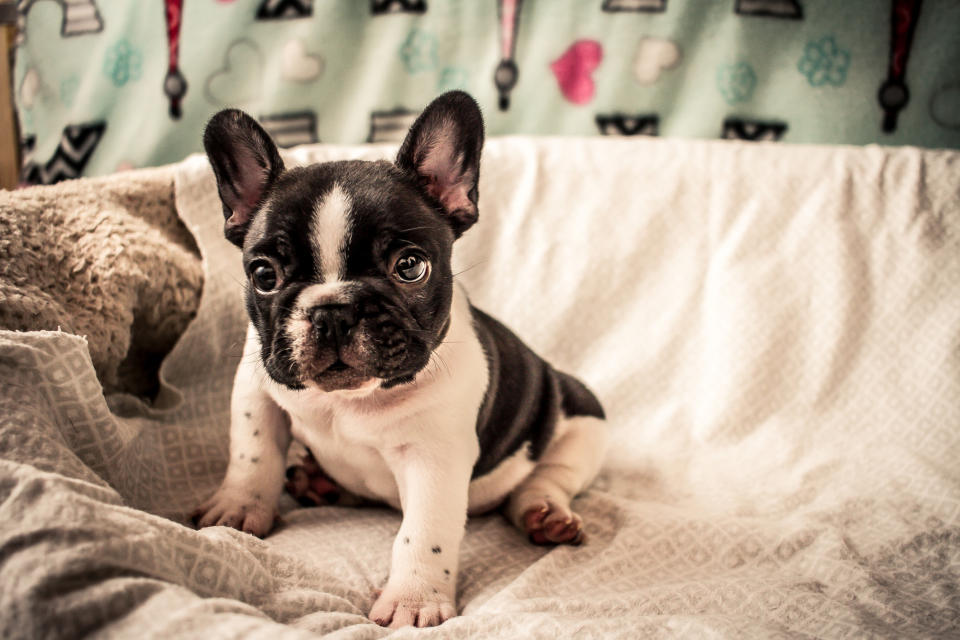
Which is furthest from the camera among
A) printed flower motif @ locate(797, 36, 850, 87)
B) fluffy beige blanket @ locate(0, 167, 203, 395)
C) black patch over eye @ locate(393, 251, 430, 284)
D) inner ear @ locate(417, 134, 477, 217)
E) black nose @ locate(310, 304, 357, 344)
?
printed flower motif @ locate(797, 36, 850, 87)

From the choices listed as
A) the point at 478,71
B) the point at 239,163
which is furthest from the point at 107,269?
the point at 478,71

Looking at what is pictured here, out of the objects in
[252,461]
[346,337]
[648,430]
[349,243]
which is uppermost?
[349,243]

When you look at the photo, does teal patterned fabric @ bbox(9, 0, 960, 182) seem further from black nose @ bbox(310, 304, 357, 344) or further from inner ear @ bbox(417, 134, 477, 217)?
black nose @ bbox(310, 304, 357, 344)

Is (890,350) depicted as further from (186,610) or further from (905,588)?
(186,610)

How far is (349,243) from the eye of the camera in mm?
1612

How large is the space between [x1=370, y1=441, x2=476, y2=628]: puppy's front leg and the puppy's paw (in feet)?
1.07

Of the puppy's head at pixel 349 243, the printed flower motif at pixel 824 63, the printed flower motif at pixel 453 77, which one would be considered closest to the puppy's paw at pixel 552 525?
the puppy's head at pixel 349 243

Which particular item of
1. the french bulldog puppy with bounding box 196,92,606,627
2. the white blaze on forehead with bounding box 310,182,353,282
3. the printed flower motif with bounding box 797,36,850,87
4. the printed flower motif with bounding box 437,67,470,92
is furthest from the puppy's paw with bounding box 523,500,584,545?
the printed flower motif with bounding box 797,36,850,87

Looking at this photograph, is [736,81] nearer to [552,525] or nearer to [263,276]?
[552,525]

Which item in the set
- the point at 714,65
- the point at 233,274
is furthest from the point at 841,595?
the point at 714,65

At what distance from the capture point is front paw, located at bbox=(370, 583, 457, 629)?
1598 mm

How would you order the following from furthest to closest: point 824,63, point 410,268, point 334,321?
point 824,63 < point 410,268 < point 334,321

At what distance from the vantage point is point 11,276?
194cm

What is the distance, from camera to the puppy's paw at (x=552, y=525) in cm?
203
